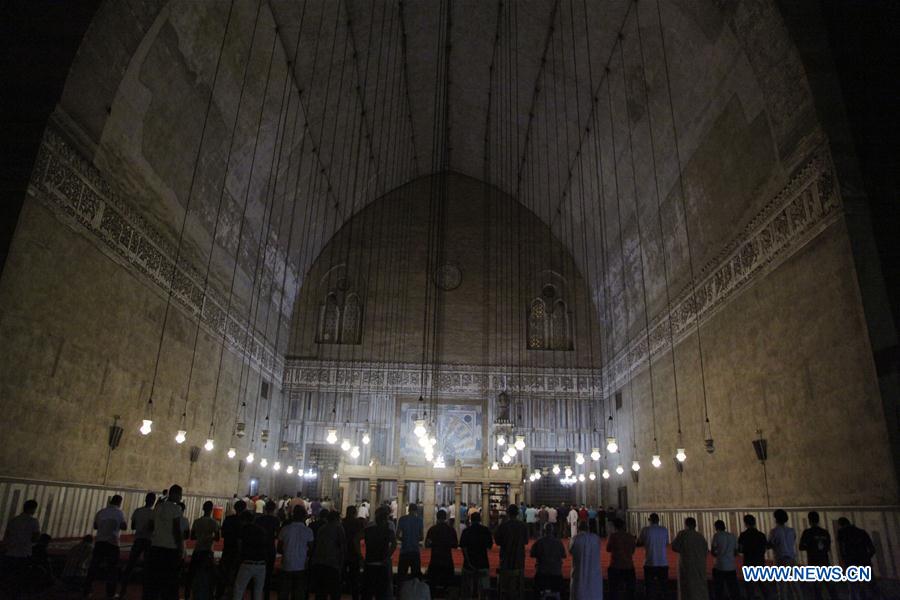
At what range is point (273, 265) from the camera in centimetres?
1844

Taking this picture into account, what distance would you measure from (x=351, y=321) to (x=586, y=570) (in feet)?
54.4

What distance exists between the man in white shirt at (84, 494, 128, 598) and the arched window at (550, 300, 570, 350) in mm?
16130

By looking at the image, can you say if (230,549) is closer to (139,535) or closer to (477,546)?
(139,535)

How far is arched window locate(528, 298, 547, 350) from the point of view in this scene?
70.4 ft

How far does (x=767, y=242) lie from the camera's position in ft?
33.9

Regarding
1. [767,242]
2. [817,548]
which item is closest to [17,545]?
[817,548]

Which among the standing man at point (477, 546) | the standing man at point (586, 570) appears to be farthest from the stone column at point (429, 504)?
the standing man at point (586, 570)

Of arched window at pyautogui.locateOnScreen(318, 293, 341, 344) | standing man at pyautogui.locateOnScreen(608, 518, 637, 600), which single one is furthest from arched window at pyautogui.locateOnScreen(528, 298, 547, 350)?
standing man at pyautogui.locateOnScreen(608, 518, 637, 600)

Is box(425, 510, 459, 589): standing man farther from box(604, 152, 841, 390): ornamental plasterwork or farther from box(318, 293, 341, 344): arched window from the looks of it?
box(318, 293, 341, 344): arched window

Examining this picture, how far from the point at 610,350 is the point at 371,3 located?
1304 centimetres

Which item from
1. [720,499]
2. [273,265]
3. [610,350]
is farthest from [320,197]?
[720,499]

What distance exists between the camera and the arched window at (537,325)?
21.5m

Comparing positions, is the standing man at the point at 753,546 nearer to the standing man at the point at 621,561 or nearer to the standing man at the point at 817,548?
the standing man at the point at 817,548

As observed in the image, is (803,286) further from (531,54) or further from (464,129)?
(464,129)
